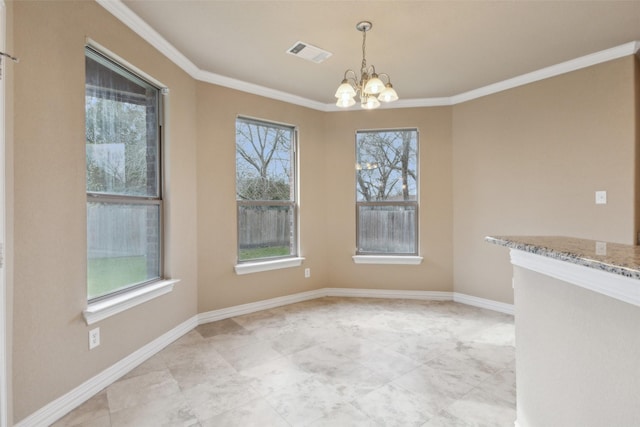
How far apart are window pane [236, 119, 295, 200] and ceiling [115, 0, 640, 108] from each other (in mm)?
564

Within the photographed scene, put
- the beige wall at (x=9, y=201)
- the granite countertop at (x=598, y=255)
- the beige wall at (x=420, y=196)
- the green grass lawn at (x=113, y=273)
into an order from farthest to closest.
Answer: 1. the beige wall at (x=420, y=196)
2. the green grass lawn at (x=113, y=273)
3. the beige wall at (x=9, y=201)
4. the granite countertop at (x=598, y=255)

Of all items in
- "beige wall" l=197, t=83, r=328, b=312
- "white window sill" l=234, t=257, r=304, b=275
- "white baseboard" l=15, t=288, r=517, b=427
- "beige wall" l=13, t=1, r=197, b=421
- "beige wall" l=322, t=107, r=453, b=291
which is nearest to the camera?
"beige wall" l=13, t=1, r=197, b=421

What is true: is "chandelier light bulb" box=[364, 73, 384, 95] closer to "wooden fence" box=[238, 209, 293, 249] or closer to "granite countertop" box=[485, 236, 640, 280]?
"granite countertop" box=[485, 236, 640, 280]

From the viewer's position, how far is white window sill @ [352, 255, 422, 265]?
4184 mm

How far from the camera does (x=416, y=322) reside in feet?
11.0

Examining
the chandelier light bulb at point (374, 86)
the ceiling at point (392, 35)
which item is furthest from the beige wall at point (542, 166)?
the chandelier light bulb at point (374, 86)

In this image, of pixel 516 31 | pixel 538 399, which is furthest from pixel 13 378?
pixel 516 31

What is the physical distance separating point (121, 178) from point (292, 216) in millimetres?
2057

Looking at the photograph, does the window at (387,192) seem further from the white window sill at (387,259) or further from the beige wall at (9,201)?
the beige wall at (9,201)

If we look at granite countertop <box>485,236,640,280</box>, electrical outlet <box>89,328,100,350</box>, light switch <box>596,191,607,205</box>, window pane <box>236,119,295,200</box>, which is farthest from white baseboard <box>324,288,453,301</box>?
granite countertop <box>485,236,640,280</box>

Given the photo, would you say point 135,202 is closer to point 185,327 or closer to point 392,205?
point 185,327

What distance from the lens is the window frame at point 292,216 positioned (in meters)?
3.67

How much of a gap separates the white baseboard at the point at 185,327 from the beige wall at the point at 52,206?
56mm

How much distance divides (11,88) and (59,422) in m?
1.82
